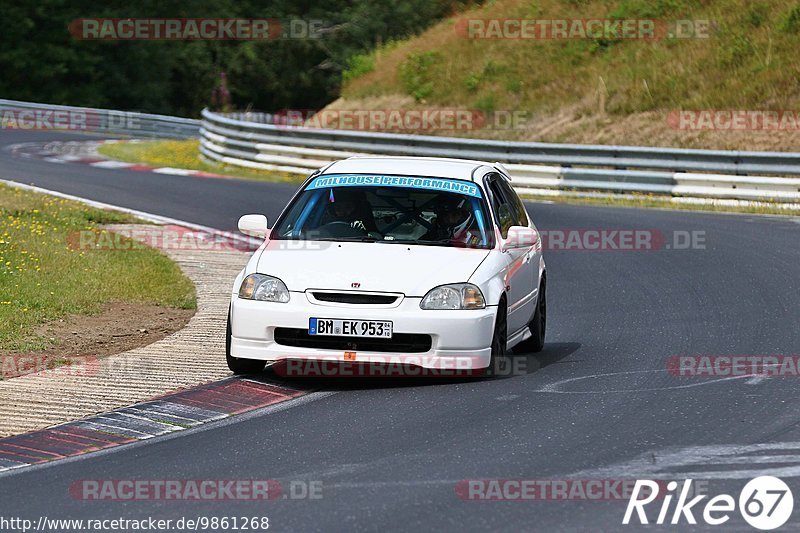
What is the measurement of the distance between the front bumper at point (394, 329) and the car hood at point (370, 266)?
13 centimetres

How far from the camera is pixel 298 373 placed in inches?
407

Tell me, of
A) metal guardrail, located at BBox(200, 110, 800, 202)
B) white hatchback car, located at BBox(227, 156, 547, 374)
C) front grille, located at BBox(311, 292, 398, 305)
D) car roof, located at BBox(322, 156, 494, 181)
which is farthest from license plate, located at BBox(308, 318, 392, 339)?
metal guardrail, located at BBox(200, 110, 800, 202)

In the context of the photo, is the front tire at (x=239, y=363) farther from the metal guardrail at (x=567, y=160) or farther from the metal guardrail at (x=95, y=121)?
the metal guardrail at (x=95, y=121)

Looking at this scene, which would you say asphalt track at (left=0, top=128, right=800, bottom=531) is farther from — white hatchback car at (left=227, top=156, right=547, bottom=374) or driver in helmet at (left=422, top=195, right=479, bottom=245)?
driver in helmet at (left=422, top=195, right=479, bottom=245)

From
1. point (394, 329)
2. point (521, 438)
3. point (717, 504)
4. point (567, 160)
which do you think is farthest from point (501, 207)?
point (567, 160)

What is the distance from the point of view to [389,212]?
10930 mm

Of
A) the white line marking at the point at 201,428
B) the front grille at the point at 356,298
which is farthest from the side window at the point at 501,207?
the white line marking at the point at 201,428

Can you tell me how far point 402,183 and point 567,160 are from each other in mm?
15553

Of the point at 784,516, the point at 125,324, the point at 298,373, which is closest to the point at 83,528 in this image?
the point at 784,516

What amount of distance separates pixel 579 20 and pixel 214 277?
2312 cm

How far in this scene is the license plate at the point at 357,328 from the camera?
377 inches

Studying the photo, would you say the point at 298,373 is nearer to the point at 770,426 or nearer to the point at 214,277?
the point at 770,426

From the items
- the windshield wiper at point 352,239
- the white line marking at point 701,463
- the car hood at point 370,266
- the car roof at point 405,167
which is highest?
the car roof at point 405,167

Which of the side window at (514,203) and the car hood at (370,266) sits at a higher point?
the side window at (514,203)
